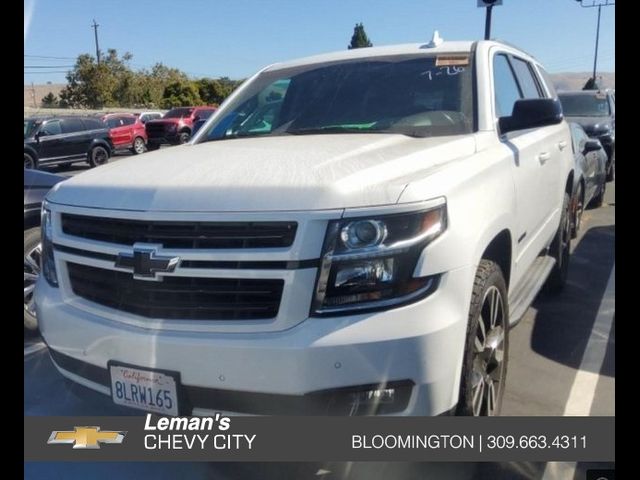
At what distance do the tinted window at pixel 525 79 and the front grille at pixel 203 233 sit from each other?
8.60 feet

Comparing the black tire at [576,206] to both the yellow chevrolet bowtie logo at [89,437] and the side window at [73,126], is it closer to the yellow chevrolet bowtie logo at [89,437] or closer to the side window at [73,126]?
the yellow chevrolet bowtie logo at [89,437]

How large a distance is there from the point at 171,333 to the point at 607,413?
204 cm

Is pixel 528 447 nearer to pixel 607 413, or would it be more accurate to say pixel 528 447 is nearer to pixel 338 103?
pixel 607 413

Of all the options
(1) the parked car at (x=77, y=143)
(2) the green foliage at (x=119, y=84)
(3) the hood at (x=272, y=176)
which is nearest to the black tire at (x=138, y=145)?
(1) the parked car at (x=77, y=143)

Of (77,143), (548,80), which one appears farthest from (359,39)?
(77,143)

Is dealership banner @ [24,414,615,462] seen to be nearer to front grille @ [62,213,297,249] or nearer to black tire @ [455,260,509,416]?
black tire @ [455,260,509,416]

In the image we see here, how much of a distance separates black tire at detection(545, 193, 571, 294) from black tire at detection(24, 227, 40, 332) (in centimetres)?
361

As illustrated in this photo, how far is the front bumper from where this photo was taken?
6.45 ft

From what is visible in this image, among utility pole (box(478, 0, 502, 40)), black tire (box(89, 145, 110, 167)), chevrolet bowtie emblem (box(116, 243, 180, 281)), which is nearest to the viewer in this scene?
chevrolet bowtie emblem (box(116, 243, 180, 281))

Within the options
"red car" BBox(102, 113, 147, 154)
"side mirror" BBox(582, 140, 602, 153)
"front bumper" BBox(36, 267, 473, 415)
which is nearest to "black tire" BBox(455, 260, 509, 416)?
"front bumper" BBox(36, 267, 473, 415)

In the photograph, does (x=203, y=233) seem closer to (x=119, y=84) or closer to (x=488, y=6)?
(x=488, y=6)

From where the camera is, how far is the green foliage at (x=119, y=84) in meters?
3.74

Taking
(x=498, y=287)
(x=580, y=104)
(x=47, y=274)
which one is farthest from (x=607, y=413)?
(x=580, y=104)

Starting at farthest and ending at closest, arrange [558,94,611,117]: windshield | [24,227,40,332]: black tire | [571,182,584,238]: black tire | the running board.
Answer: [558,94,611,117]: windshield < [571,182,584,238]: black tire < [24,227,40,332]: black tire < the running board
